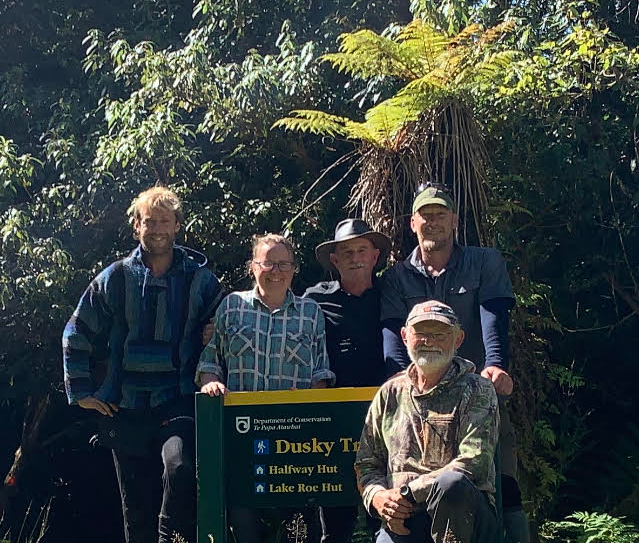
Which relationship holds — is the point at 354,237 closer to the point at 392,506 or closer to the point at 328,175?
the point at 392,506

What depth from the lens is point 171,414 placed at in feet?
16.6

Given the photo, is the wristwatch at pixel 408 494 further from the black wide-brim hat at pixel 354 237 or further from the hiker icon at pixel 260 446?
the black wide-brim hat at pixel 354 237

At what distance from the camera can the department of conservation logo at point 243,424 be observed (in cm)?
460

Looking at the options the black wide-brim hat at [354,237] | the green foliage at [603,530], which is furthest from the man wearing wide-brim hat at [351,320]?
the green foliage at [603,530]

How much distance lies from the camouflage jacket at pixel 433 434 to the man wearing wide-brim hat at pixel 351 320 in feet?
3.15

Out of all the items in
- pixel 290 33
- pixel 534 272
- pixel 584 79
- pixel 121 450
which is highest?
pixel 290 33

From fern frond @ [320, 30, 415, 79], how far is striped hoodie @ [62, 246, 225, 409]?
182 centimetres

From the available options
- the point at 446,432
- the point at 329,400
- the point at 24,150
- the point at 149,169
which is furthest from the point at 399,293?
the point at 24,150

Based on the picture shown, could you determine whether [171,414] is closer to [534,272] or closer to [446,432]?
[446,432]

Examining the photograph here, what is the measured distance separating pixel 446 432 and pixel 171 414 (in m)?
1.81

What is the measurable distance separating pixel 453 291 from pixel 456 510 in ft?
4.81

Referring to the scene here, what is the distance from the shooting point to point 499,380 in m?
4.41

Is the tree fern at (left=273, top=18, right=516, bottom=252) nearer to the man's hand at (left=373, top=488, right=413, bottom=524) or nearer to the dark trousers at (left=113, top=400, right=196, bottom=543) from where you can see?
the dark trousers at (left=113, top=400, right=196, bottom=543)

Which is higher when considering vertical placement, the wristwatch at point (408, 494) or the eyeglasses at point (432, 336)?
the eyeglasses at point (432, 336)
